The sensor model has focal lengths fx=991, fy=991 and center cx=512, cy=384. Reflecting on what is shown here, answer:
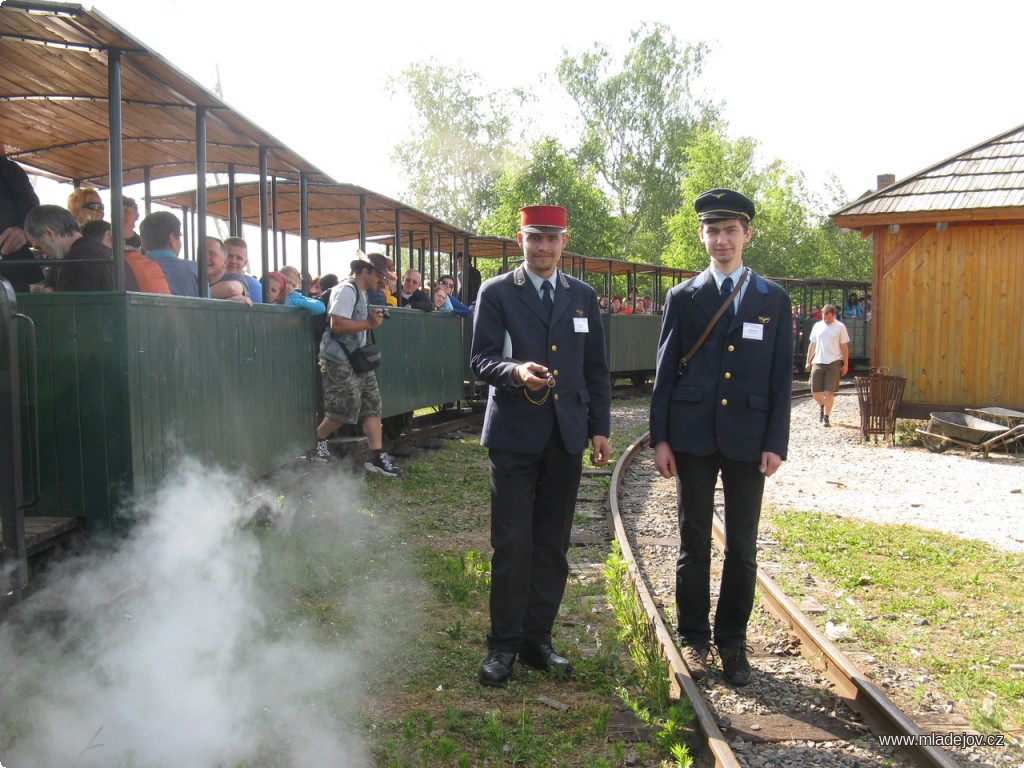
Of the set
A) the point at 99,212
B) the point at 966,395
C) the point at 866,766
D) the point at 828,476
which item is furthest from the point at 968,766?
the point at 966,395

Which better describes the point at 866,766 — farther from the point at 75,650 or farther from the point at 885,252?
the point at 885,252

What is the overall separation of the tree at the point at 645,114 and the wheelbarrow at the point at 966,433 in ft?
140

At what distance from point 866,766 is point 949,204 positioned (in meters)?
11.3

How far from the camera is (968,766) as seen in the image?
3.71 meters

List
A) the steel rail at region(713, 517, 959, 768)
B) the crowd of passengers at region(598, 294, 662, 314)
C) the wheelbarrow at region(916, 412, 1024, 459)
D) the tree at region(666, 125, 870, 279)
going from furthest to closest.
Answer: the tree at region(666, 125, 870, 279) → the crowd of passengers at region(598, 294, 662, 314) → the wheelbarrow at region(916, 412, 1024, 459) → the steel rail at region(713, 517, 959, 768)

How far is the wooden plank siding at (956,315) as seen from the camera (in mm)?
13383

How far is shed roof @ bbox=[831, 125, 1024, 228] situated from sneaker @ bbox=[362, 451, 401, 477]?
817 centimetres

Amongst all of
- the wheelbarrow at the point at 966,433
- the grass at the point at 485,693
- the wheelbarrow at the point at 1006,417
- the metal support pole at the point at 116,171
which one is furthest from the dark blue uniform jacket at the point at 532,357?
the wheelbarrow at the point at 1006,417

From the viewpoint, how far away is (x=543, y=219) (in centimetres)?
446

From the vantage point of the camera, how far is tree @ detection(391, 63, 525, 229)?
52.1 m

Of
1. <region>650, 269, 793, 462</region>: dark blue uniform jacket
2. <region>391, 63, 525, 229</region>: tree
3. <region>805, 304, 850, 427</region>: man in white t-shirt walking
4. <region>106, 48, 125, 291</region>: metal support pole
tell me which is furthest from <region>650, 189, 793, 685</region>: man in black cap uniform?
<region>391, 63, 525, 229</region>: tree

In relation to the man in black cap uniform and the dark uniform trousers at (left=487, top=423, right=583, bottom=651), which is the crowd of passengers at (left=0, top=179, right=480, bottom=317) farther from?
the man in black cap uniform

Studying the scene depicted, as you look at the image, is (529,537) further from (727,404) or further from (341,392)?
(341,392)

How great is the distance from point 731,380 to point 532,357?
91 centimetres
